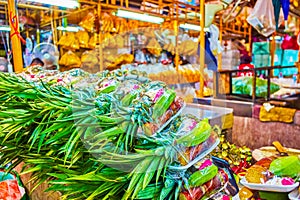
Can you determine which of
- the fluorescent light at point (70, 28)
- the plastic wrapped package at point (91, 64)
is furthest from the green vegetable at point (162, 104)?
the fluorescent light at point (70, 28)

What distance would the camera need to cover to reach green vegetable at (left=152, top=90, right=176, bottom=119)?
2.40ft

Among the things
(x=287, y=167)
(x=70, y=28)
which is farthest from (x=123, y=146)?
(x=70, y=28)

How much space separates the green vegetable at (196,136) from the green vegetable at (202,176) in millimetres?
73

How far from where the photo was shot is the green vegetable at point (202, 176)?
70 cm

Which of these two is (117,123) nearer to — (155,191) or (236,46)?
(155,191)

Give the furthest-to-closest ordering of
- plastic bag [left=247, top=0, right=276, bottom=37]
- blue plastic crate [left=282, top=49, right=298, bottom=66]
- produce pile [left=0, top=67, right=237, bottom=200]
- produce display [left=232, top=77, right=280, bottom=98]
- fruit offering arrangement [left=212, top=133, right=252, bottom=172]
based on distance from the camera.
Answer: blue plastic crate [left=282, top=49, right=298, bottom=66] < produce display [left=232, top=77, right=280, bottom=98] < plastic bag [left=247, top=0, right=276, bottom=37] < fruit offering arrangement [left=212, top=133, right=252, bottom=172] < produce pile [left=0, top=67, right=237, bottom=200]

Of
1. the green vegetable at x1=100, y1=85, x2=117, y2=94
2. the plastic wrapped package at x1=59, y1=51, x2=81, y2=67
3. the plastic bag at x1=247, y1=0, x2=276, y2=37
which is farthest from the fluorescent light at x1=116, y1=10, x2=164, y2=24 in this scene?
the green vegetable at x1=100, y1=85, x2=117, y2=94

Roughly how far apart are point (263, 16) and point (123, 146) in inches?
125

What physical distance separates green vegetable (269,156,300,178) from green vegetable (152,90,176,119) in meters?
0.66

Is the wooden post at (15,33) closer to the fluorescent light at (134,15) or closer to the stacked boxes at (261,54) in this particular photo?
the fluorescent light at (134,15)

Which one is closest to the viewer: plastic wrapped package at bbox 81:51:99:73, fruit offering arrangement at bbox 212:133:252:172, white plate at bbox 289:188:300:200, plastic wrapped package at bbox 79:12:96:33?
white plate at bbox 289:188:300:200

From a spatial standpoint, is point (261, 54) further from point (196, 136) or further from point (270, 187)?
point (196, 136)

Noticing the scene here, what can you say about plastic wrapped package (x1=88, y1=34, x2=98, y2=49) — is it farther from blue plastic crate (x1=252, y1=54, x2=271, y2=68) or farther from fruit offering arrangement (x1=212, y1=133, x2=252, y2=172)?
blue plastic crate (x1=252, y1=54, x2=271, y2=68)

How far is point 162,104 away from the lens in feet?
2.45
